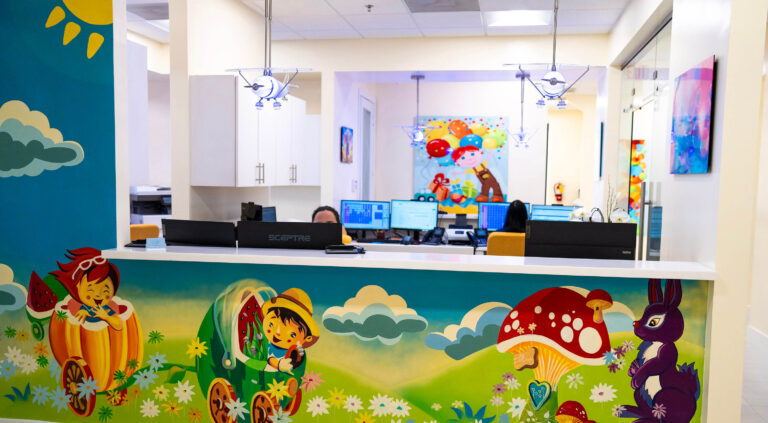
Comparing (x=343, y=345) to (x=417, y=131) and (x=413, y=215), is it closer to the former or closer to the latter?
(x=413, y=215)

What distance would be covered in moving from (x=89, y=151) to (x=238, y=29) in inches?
121

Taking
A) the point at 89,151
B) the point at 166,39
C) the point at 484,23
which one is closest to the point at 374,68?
the point at 484,23

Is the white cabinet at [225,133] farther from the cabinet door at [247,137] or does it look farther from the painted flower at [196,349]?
the painted flower at [196,349]

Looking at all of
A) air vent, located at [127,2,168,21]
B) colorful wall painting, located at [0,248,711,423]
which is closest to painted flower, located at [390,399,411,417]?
colorful wall painting, located at [0,248,711,423]

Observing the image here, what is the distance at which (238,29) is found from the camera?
228 inches

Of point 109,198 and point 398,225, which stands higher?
point 109,198

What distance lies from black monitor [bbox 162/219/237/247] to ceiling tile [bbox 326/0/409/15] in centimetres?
323

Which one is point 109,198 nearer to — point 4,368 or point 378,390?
point 4,368

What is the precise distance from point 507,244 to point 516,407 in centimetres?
171

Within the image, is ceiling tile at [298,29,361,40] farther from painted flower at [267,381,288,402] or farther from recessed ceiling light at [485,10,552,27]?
painted flower at [267,381,288,402]

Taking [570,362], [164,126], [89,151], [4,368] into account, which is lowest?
[4,368]

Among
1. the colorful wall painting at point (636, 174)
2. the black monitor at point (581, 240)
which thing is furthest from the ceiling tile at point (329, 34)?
the black monitor at point (581, 240)

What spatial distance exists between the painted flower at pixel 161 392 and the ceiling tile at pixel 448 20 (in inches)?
173

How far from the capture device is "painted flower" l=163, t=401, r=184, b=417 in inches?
120
